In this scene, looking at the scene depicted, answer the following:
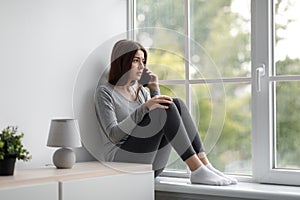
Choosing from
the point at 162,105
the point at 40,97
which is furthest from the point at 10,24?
the point at 162,105

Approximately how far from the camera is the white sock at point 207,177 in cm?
273

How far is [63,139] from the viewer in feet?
8.25

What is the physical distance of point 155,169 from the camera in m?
2.89

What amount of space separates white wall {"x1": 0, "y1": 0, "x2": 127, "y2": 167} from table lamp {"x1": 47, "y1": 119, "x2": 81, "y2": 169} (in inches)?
7.5

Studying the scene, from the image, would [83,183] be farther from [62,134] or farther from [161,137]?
[161,137]

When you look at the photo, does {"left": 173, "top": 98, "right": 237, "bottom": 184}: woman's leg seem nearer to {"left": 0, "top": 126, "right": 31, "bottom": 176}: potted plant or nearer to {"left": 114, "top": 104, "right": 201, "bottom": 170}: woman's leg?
{"left": 114, "top": 104, "right": 201, "bottom": 170}: woman's leg

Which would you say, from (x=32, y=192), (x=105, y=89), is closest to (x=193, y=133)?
(x=105, y=89)

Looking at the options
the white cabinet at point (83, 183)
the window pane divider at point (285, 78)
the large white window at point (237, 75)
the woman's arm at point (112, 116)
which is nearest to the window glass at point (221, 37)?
the large white window at point (237, 75)

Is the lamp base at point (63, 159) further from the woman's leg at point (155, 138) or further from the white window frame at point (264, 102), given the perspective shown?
the white window frame at point (264, 102)

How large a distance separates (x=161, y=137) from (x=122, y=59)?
46 centimetres

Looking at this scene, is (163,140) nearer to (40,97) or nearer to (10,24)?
(40,97)

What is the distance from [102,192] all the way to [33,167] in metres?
0.41

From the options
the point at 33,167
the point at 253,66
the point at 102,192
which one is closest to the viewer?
the point at 102,192

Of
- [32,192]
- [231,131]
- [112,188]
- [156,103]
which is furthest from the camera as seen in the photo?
[231,131]
